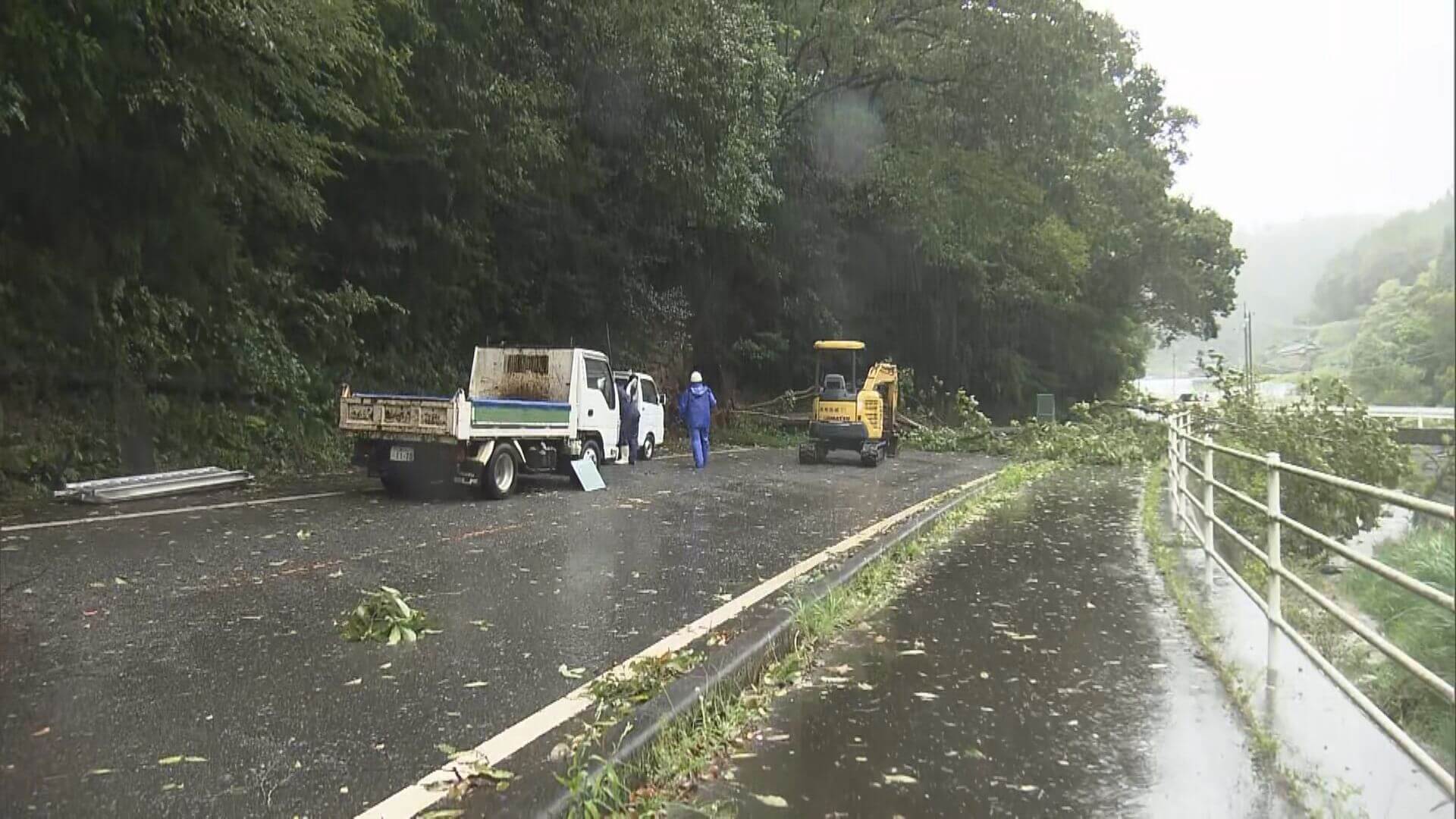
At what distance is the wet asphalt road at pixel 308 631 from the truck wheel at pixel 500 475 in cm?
33

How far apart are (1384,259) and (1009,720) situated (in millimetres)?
2551

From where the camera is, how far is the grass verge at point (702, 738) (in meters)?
3.77

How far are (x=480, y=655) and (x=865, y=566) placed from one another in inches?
140

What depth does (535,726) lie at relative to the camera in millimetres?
4574

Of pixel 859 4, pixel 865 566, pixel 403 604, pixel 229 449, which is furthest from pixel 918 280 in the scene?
pixel 403 604

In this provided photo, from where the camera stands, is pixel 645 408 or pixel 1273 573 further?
pixel 645 408

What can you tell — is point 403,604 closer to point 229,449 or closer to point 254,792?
point 254,792

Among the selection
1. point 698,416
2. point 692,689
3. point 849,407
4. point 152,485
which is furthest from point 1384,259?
point 849,407

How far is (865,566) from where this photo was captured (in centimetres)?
829

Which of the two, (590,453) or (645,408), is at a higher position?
(645,408)

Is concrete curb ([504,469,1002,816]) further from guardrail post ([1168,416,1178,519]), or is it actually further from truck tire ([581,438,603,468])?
truck tire ([581,438,603,468])

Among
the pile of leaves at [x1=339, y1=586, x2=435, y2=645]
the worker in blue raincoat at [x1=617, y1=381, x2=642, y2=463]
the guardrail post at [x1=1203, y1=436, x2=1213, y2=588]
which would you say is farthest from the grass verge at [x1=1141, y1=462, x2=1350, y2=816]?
the worker in blue raincoat at [x1=617, y1=381, x2=642, y2=463]

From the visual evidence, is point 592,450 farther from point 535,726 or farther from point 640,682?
point 535,726

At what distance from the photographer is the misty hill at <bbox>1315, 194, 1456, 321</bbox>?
2.71m
